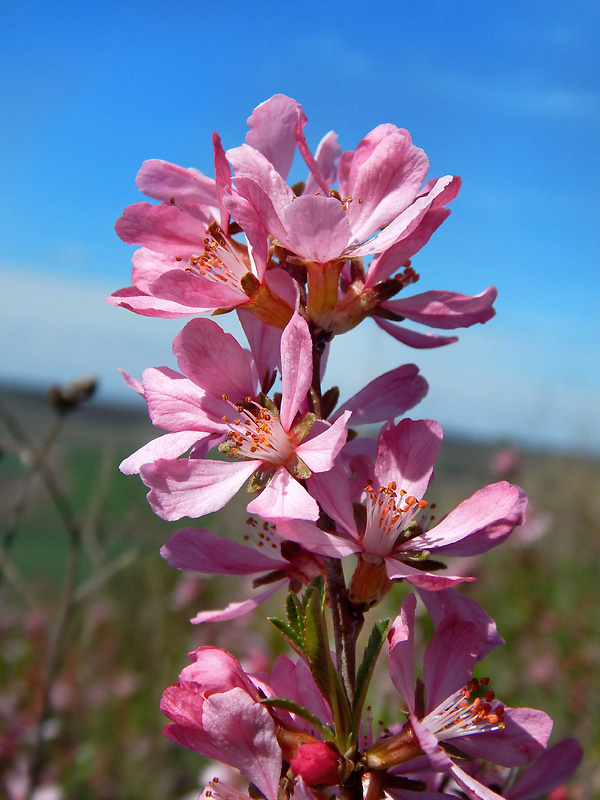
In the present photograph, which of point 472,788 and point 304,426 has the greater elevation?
point 304,426

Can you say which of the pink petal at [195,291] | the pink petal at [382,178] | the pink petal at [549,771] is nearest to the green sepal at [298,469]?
the pink petal at [195,291]

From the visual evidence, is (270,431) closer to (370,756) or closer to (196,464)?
(196,464)

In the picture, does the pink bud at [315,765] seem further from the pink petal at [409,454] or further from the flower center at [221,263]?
the flower center at [221,263]

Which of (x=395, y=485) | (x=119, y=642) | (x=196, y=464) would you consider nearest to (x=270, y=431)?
(x=196, y=464)

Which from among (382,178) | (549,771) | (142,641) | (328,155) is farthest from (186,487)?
(142,641)

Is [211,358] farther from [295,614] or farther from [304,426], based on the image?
[295,614]

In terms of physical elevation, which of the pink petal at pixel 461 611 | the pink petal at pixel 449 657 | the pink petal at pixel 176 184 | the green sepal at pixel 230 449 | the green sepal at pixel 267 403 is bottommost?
the pink petal at pixel 449 657

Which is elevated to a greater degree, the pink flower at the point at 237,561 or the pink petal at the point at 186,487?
the pink petal at the point at 186,487
